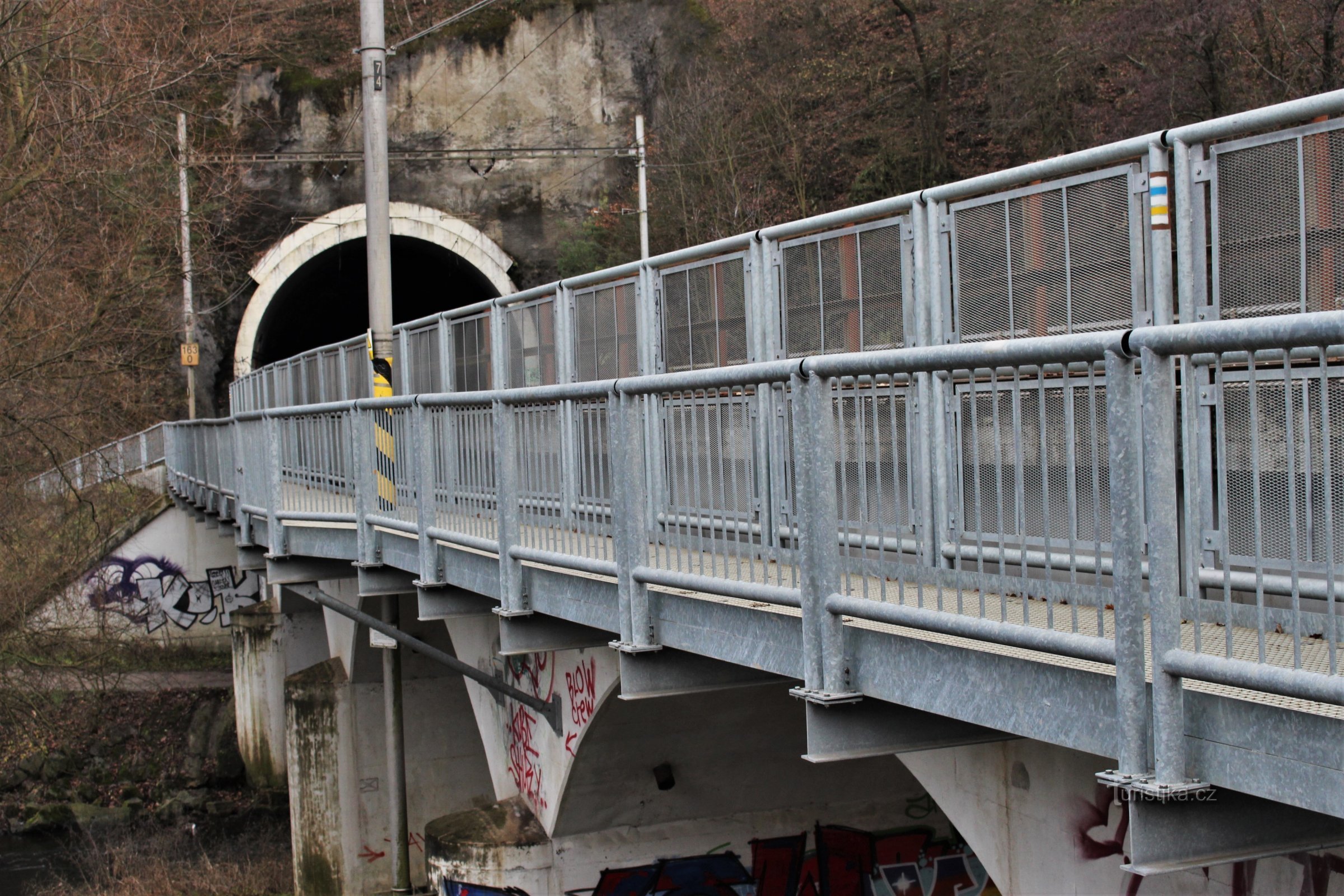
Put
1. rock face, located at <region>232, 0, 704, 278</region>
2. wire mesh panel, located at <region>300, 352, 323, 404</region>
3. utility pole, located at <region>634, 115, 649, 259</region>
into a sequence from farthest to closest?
rock face, located at <region>232, 0, 704, 278</region>
utility pole, located at <region>634, 115, 649, 259</region>
wire mesh panel, located at <region>300, 352, 323, 404</region>

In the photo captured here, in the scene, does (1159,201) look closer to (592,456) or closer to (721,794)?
(592,456)

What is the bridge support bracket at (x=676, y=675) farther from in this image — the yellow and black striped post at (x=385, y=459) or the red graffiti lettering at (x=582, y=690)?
the yellow and black striped post at (x=385, y=459)

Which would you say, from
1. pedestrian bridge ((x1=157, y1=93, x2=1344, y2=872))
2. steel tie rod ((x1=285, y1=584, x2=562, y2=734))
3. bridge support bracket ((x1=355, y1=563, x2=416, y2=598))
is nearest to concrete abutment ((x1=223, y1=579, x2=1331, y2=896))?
steel tie rod ((x1=285, y1=584, x2=562, y2=734))

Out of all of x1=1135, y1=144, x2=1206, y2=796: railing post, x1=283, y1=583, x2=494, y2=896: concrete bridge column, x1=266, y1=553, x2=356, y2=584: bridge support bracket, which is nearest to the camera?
x1=1135, y1=144, x2=1206, y2=796: railing post

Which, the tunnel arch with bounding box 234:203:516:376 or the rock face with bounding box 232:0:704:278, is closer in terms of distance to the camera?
the rock face with bounding box 232:0:704:278

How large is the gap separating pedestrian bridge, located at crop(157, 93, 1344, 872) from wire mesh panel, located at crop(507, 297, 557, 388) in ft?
7.51

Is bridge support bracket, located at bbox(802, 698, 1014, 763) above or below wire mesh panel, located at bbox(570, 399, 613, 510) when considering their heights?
below

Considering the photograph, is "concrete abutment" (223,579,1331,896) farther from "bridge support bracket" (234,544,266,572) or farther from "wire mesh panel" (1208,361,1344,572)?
"bridge support bracket" (234,544,266,572)

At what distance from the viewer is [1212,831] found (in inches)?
141

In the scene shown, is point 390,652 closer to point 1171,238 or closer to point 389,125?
point 1171,238

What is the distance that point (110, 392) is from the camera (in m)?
24.9

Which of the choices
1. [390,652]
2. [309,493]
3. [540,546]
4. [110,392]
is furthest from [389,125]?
[540,546]

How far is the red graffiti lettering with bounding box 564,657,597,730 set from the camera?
9586 mm

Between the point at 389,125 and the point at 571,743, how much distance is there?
28135mm
